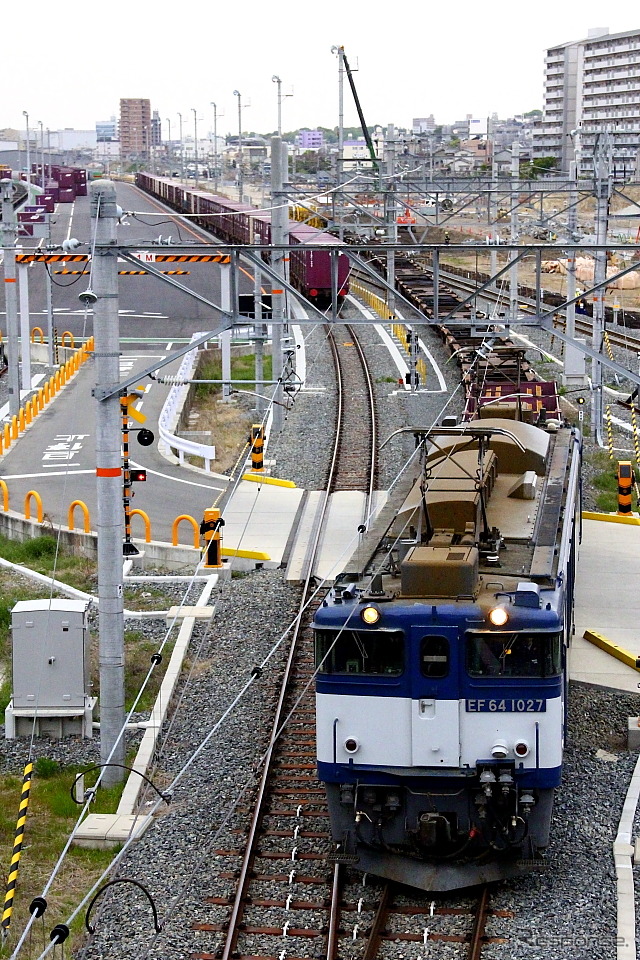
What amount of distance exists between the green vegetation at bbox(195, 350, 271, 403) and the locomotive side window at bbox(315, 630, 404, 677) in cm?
2322

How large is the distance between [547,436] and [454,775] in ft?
21.4

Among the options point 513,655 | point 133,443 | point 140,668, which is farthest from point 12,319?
point 513,655

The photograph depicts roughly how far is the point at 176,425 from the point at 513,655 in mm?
20315

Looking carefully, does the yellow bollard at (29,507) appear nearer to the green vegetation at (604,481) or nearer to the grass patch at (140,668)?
the grass patch at (140,668)

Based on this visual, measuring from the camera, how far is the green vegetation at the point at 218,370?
115 feet

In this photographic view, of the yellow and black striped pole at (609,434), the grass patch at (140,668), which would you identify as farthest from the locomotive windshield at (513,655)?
the yellow and black striped pole at (609,434)

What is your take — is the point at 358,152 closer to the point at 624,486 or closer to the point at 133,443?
the point at 133,443

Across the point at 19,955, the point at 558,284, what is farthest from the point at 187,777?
the point at 558,284

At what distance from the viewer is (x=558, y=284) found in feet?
196

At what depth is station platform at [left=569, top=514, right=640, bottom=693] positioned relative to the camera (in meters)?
14.6

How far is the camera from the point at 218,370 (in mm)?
38062

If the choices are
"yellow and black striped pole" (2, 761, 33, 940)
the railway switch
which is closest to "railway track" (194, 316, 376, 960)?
"yellow and black striped pole" (2, 761, 33, 940)

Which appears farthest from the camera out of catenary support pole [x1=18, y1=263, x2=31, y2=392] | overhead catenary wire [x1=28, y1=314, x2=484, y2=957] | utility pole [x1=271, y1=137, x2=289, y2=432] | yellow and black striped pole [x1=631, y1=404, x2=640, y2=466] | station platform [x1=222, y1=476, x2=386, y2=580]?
catenary support pole [x1=18, y1=263, x2=31, y2=392]

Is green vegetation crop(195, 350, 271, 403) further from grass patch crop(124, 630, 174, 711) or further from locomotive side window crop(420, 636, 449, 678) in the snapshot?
locomotive side window crop(420, 636, 449, 678)
